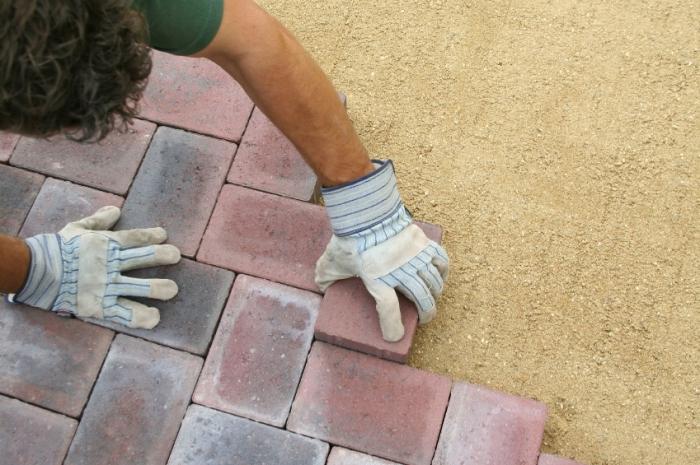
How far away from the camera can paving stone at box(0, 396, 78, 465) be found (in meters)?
2.08

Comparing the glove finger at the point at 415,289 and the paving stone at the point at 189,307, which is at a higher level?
the glove finger at the point at 415,289

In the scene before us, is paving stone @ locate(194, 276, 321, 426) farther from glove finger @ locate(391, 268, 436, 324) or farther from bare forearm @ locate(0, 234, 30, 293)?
bare forearm @ locate(0, 234, 30, 293)

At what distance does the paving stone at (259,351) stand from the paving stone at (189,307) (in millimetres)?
37

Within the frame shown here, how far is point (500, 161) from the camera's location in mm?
2438

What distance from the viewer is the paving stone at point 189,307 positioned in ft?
7.20

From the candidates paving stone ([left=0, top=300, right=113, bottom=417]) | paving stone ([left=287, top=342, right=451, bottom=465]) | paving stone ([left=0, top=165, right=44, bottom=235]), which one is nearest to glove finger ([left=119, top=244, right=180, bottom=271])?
paving stone ([left=0, top=300, right=113, bottom=417])

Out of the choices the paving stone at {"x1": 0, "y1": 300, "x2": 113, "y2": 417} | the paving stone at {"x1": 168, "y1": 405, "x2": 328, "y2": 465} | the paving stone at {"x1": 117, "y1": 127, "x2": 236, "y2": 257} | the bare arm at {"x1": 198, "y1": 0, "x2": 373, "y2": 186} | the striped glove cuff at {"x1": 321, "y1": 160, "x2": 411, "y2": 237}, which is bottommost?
the paving stone at {"x1": 0, "y1": 300, "x2": 113, "y2": 417}

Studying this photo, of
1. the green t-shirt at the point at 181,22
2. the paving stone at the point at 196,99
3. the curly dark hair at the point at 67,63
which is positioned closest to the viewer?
the curly dark hair at the point at 67,63

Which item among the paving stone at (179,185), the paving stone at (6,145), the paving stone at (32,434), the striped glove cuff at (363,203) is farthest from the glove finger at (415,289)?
the paving stone at (6,145)

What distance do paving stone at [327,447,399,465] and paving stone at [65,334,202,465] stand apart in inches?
18.1

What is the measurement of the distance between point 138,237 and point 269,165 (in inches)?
18.6

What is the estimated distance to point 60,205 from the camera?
2.38 metres

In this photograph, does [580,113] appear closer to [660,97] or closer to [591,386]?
[660,97]

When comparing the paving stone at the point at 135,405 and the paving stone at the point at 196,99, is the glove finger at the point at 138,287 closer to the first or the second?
the paving stone at the point at 135,405
